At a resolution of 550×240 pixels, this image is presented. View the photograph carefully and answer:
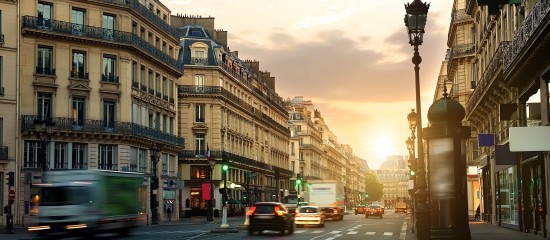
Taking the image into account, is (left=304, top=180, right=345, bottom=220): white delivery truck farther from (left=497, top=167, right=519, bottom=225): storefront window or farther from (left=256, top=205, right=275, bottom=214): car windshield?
(left=256, top=205, right=275, bottom=214): car windshield

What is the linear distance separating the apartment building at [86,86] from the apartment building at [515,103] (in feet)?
75.1

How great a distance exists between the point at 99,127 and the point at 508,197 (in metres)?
30.2

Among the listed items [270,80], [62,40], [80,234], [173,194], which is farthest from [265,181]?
[80,234]

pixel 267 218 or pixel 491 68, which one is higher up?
pixel 491 68

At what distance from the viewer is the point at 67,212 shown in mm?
29922

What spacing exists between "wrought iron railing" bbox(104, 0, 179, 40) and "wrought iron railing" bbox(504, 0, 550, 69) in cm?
3542

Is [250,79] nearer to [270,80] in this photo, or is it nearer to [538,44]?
[270,80]

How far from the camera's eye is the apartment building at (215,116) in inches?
3403

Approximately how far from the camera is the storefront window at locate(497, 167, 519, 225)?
123 ft

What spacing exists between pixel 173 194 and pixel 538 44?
51.7 metres

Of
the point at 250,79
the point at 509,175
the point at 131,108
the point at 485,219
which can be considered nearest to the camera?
the point at 509,175

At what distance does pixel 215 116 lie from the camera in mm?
87375

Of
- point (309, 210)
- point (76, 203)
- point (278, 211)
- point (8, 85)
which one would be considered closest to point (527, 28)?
point (278, 211)

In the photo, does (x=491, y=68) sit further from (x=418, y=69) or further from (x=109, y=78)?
(x=109, y=78)
